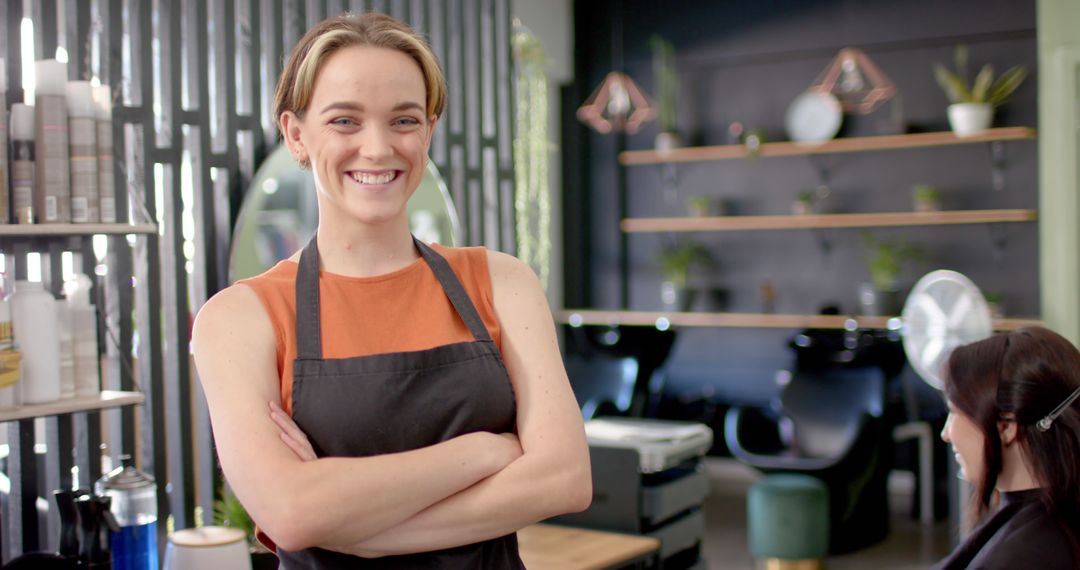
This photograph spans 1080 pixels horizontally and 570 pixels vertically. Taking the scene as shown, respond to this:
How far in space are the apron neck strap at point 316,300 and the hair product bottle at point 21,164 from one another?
3.34ft

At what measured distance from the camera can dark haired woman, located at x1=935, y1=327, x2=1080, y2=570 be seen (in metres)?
1.99

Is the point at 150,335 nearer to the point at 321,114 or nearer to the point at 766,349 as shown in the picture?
the point at 321,114

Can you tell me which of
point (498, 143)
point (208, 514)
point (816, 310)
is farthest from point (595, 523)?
point (816, 310)

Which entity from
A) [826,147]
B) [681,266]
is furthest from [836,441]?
[826,147]

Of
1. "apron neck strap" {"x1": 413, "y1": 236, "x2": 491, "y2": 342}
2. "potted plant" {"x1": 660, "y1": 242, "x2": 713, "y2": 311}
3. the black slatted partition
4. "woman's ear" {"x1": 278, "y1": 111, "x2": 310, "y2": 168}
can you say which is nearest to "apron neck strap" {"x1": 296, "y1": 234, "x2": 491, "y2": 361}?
"apron neck strap" {"x1": 413, "y1": 236, "x2": 491, "y2": 342}

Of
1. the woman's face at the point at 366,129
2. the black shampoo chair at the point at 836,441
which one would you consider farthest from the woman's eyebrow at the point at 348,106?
the black shampoo chair at the point at 836,441

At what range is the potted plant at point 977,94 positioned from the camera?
6.13 m

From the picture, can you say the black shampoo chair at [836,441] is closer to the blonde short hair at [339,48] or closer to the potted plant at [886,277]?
the potted plant at [886,277]

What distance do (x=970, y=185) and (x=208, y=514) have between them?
16.3ft

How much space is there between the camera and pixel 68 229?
2348mm

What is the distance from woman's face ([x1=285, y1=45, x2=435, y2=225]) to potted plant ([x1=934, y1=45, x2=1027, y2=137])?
5.29 m

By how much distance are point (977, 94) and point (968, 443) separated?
14.8 feet

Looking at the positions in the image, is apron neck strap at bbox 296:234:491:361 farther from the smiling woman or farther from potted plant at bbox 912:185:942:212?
potted plant at bbox 912:185:942:212

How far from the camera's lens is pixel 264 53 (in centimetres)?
324
